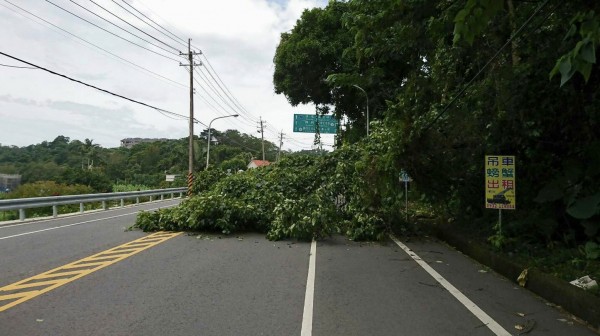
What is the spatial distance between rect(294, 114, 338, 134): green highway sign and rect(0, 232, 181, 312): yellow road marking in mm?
24670

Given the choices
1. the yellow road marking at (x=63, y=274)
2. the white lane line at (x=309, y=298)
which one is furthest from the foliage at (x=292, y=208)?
the white lane line at (x=309, y=298)

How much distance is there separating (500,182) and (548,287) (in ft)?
9.77

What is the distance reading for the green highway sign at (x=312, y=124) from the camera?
3472 centimetres

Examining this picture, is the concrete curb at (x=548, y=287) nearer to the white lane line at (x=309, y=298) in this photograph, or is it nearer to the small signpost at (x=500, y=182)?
the small signpost at (x=500, y=182)

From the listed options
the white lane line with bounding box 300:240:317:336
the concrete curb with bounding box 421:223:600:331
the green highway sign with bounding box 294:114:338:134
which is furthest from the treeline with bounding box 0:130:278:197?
the concrete curb with bounding box 421:223:600:331

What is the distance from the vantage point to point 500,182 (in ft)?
30.4

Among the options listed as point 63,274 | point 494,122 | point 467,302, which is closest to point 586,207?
point 467,302

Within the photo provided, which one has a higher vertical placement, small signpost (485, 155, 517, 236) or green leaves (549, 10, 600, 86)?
green leaves (549, 10, 600, 86)

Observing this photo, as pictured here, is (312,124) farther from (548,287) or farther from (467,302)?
(467,302)

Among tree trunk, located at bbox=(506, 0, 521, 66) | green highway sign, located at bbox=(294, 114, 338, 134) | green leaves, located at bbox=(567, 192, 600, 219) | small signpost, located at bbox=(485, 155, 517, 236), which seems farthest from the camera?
green highway sign, located at bbox=(294, 114, 338, 134)

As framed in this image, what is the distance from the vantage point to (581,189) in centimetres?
805

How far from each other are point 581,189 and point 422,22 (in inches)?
183

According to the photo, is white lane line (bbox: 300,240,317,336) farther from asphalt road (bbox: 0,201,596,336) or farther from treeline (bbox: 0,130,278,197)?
treeline (bbox: 0,130,278,197)

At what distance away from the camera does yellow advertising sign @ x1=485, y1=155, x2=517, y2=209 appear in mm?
9156
